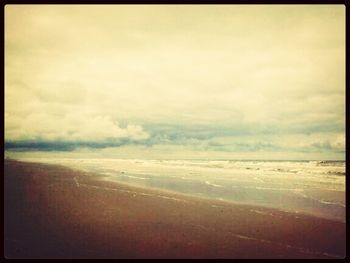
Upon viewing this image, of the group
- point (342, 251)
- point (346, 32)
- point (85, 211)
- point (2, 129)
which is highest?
point (346, 32)

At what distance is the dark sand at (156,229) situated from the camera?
5.11m

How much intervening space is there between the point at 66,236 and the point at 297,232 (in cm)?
405

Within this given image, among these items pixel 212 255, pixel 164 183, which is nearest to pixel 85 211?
pixel 212 255

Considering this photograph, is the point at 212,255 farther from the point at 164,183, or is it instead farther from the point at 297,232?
the point at 164,183

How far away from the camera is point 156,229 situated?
5711 mm

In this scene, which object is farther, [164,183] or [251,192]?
[164,183]

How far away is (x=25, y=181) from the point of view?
855cm

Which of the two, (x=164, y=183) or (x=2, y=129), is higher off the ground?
(x=2, y=129)

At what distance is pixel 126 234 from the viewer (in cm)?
548

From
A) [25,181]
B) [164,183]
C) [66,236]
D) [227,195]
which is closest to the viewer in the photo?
[66,236]

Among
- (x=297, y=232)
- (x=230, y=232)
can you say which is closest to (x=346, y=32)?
(x=297, y=232)

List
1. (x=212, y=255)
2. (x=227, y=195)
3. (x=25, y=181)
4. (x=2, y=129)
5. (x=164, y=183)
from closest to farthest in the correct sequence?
(x=212, y=255)
(x=2, y=129)
(x=227, y=195)
(x=25, y=181)
(x=164, y=183)

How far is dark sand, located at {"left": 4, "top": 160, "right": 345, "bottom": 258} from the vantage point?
16.8 ft

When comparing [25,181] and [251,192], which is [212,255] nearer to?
[251,192]
